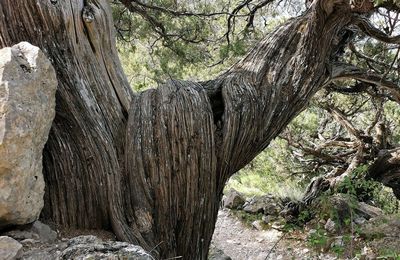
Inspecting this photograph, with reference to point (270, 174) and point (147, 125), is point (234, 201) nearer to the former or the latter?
point (270, 174)

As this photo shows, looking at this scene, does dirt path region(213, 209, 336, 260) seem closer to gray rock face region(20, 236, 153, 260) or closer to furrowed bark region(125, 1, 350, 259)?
furrowed bark region(125, 1, 350, 259)

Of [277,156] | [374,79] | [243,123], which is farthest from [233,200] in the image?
[243,123]

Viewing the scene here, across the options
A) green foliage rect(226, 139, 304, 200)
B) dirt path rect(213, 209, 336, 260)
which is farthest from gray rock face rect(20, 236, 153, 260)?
green foliage rect(226, 139, 304, 200)

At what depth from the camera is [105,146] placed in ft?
8.26

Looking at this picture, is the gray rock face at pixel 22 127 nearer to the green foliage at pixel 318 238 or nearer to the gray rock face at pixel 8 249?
the gray rock face at pixel 8 249

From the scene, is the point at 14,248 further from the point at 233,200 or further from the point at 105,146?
the point at 233,200

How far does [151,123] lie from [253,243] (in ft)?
10.7

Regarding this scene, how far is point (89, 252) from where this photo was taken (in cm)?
164

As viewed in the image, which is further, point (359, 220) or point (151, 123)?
point (359, 220)

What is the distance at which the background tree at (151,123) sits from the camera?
242 centimetres

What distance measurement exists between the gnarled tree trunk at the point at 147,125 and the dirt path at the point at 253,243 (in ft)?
6.83

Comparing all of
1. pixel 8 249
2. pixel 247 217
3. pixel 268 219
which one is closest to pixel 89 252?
pixel 8 249

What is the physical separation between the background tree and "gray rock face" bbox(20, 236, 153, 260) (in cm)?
66

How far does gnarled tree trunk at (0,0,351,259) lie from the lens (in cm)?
241
